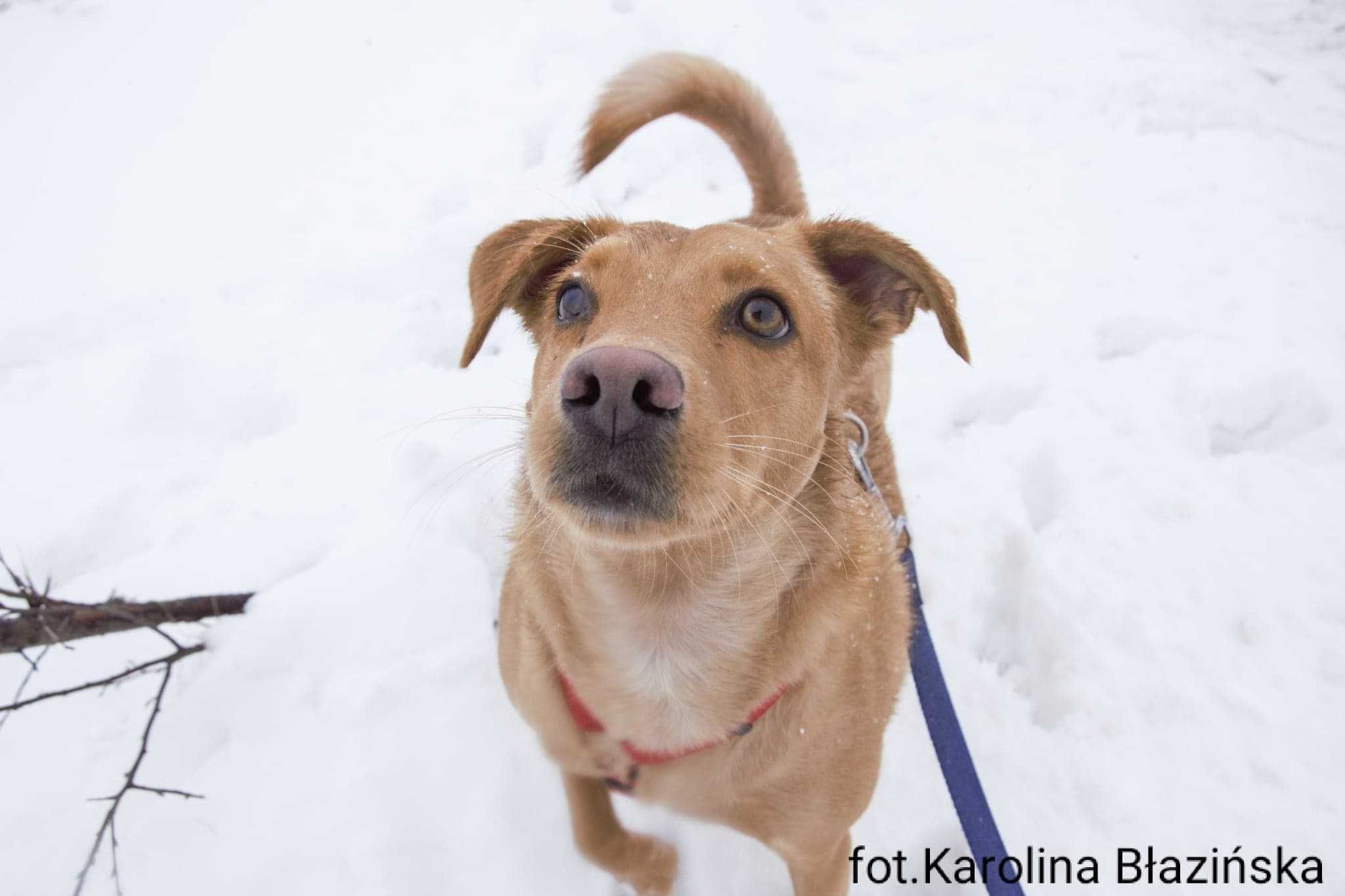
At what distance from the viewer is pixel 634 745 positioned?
207 centimetres

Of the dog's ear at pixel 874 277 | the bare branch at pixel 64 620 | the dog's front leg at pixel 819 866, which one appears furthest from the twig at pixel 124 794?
the dog's ear at pixel 874 277

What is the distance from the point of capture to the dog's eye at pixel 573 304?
1846 mm

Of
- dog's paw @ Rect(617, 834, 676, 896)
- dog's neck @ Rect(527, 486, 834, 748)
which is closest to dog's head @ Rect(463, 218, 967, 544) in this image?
dog's neck @ Rect(527, 486, 834, 748)

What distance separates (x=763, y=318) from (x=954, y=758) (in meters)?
1.34

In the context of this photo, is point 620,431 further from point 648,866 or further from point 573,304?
point 648,866

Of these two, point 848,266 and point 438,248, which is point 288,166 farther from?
point 848,266

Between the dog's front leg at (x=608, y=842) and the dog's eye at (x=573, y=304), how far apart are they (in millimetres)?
1386

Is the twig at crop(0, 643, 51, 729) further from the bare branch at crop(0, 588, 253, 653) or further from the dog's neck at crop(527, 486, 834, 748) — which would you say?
the dog's neck at crop(527, 486, 834, 748)

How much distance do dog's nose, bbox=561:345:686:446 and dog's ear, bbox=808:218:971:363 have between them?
844mm

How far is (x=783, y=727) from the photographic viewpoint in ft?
6.49

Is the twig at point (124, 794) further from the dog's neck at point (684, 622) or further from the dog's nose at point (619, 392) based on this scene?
the dog's nose at point (619, 392)

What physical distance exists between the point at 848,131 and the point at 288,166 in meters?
3.94

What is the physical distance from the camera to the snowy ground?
2539mm

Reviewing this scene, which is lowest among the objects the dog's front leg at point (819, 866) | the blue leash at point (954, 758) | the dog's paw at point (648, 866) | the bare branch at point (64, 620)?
the dog's paw at point (648, 866)
